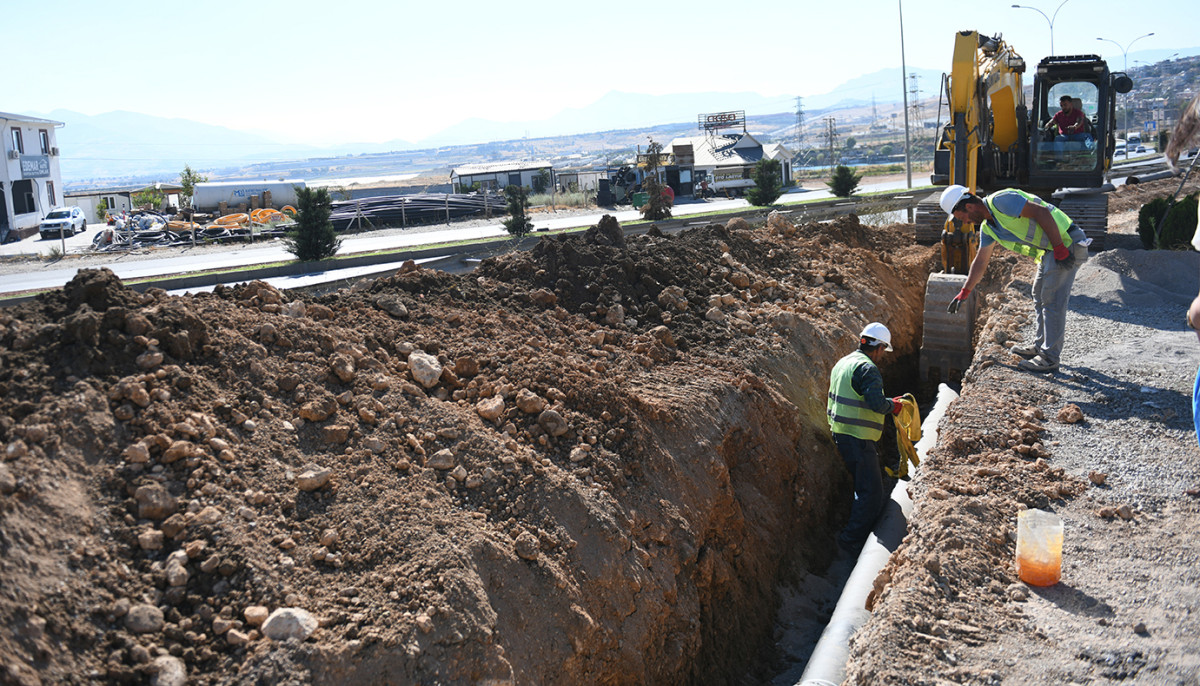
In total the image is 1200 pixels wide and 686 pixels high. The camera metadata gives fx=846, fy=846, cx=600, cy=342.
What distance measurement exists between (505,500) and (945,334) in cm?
748

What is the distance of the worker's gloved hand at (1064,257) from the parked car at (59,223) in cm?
3620

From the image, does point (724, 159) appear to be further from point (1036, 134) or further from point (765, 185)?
point (1036, 134)

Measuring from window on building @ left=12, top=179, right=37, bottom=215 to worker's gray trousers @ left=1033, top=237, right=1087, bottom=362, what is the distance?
45257 mm

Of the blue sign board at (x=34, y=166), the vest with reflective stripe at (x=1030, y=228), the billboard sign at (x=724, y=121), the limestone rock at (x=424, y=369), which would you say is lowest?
the limestone rock at (x=424, y=369)

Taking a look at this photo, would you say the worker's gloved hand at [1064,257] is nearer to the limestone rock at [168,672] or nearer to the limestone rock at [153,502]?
the limestone rock at [153,502]

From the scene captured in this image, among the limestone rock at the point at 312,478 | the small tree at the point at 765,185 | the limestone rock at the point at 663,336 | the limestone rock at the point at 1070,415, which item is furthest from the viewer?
the small tree at the point at 765,185

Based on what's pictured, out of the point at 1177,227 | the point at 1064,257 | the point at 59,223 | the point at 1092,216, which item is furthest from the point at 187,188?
the point at 1064,257

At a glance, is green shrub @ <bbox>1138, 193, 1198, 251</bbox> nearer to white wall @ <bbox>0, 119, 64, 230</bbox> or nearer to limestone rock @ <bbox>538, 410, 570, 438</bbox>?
limestone rock @ <bbox>538, 410, 570, 438</bbox>

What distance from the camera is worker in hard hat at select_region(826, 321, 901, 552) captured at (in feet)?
22.7

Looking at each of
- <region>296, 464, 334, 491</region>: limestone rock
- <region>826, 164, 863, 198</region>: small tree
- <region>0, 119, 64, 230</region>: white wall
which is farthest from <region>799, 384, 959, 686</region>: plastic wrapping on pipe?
<region>0, 119, 64, 230</region>: white wall

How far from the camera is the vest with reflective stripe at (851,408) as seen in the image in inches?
278

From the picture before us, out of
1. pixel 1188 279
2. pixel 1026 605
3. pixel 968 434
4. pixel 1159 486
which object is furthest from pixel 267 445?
pixel 1188 279

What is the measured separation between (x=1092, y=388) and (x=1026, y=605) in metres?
3.39

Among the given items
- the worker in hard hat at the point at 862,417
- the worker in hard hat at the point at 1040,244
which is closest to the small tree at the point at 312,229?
the worker in hard hat at the point at 862,417
